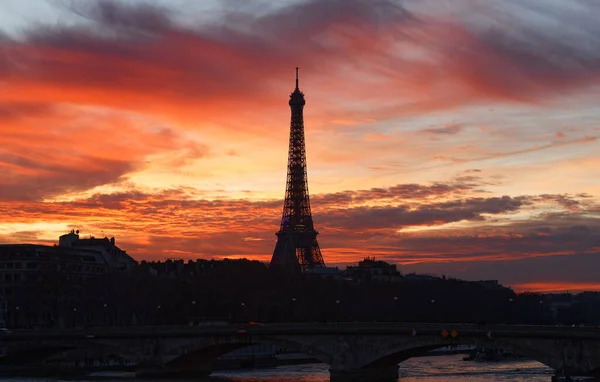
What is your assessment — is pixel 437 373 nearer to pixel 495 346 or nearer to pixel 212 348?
pixel 212 348

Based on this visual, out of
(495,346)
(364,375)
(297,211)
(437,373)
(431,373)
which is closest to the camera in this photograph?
(495,346)

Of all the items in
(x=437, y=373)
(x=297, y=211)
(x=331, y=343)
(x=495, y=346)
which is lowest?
(x=437, y=373)

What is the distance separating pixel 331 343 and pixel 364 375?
135 inches

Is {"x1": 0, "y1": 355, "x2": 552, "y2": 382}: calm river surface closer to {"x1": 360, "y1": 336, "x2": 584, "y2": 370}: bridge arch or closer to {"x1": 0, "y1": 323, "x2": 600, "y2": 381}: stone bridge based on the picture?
{"x1": 0, "y1": 323, "x2": 600, "y2": 381}: stone bridge

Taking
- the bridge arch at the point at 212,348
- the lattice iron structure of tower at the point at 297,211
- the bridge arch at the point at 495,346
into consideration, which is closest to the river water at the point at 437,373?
the bridge arch at the point at 212,348

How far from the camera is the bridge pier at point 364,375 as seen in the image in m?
78.4

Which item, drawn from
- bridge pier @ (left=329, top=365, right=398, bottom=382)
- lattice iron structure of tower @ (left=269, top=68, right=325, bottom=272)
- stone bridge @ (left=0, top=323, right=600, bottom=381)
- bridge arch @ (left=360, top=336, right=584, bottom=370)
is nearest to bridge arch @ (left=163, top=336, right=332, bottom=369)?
stone bridge @ (left=0, top=323, right=600, bottom=381)

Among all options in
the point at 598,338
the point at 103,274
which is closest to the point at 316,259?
the point at 103,274

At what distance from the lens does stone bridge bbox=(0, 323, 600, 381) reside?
68.9 metres

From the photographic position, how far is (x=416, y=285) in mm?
176875

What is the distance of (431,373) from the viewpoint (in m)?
91.7

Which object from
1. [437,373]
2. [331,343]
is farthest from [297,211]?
[331,343]

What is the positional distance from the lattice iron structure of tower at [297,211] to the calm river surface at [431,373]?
7267 centimetres

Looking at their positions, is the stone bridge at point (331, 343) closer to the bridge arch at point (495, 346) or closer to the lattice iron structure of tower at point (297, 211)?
the bridge arch at point (495, 346)
